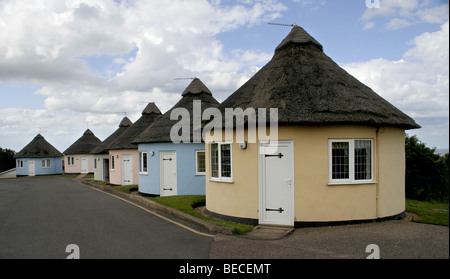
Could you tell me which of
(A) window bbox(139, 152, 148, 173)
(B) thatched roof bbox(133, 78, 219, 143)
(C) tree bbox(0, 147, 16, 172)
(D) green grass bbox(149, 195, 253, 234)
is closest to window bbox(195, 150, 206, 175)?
(B) thatched roof bbox(133, 78, 219, 143)

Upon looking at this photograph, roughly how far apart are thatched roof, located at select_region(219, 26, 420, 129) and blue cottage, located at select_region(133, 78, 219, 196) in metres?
6.08

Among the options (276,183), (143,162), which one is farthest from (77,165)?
(276,183)

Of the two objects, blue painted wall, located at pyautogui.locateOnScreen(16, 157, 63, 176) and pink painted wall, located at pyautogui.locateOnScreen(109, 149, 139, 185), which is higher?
pink painted wall, located at pyautogui.locateOnScreen(109, 149, 139, 185)

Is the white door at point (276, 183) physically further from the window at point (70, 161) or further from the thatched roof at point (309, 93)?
the window at point (70, 161)

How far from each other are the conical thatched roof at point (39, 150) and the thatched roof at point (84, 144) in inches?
139

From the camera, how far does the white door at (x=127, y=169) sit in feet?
81.1

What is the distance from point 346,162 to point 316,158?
967 mm

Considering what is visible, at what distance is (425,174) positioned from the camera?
20.3 m

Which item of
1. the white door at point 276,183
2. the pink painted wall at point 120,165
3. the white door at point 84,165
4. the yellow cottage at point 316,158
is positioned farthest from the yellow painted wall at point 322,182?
the white door at point 84,165

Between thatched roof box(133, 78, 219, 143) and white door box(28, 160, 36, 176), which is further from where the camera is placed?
white door box(28, 160, 36, 176)

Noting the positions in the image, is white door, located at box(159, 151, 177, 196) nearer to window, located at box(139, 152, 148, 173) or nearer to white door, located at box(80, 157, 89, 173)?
window, located at box(139, 152, 148, 173)

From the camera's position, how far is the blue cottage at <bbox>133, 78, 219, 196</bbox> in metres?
A: 17.8
